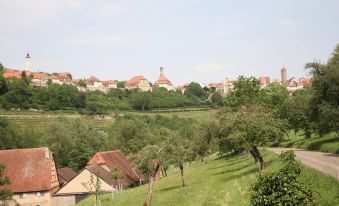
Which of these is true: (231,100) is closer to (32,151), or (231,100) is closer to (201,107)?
(32,151)

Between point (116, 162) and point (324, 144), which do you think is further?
point (116, 162)

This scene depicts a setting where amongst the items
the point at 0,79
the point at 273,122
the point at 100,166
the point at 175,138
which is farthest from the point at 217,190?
the point at 0,79

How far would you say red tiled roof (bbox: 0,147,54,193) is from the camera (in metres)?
57.5

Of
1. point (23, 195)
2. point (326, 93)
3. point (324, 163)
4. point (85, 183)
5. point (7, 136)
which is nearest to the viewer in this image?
point (324, 163)

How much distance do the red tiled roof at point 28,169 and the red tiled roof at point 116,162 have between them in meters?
6.45

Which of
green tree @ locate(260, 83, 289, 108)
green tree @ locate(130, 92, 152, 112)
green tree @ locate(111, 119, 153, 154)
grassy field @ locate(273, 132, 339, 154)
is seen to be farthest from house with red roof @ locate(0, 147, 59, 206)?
green tree @ locate(130, 92, 152, 112)

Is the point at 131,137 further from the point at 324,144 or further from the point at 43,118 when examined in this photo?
the point at 43,118

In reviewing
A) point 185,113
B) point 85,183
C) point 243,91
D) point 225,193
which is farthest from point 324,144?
point 185,113

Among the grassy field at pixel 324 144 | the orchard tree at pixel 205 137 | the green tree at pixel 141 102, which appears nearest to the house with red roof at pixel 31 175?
Result: the orchard tree at pixel 205 137

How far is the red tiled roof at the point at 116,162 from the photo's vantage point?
211ft

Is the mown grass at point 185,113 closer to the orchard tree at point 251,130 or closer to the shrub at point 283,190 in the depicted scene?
the orchard tree at point 251,130

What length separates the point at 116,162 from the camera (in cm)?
6831

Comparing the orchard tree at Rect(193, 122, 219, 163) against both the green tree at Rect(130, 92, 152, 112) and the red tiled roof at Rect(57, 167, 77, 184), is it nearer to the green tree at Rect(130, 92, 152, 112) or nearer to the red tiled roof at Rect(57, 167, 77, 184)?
the red tiled roof at Rect(57, 167, 77, 184)

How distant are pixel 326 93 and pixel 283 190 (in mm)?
30923
